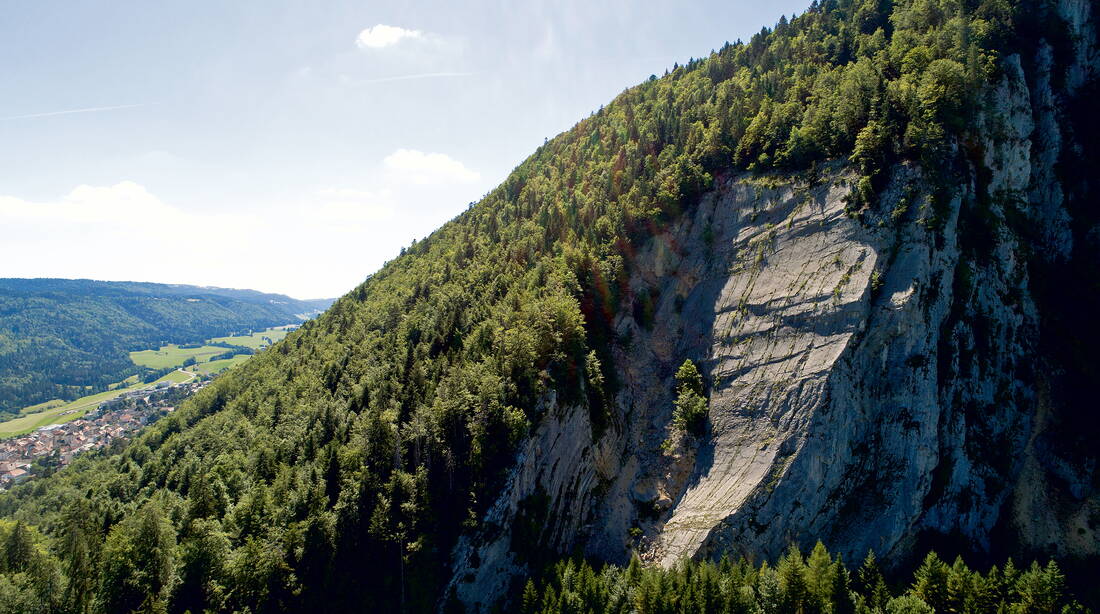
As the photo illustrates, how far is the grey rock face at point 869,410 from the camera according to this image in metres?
40.5

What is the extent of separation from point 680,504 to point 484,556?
19.6 meters

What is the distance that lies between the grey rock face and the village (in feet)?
416

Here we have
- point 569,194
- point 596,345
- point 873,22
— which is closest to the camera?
point 596,345

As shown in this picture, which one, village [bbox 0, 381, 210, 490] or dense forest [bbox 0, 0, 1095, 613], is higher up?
dense forest [bbox 0, 0, 1095, 613]

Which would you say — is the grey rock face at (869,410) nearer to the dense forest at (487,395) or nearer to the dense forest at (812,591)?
the dense forest at (487,395)

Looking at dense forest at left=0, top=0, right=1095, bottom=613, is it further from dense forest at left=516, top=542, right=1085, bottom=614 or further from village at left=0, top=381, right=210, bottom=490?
village at left=0, top=381, right=210, bottom=490

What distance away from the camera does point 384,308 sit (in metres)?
79.6

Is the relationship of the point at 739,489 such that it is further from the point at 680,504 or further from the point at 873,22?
the point at 873,22

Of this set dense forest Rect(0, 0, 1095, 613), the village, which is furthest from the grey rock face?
the village

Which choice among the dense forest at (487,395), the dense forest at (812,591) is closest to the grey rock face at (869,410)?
the dense forest at (487,395)

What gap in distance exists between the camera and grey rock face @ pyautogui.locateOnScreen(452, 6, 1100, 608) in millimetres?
40500

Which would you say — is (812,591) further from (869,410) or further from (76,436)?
A: (76,436)

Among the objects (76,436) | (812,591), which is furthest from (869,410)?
(76,436)

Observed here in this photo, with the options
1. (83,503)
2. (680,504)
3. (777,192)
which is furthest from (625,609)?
(83,503)
